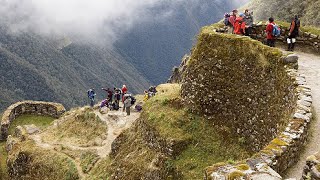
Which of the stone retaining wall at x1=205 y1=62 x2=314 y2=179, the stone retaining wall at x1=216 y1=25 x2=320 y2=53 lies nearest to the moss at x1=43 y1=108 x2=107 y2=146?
the stone retaining wall at x1=216 y1=25 x2=320 y2=53

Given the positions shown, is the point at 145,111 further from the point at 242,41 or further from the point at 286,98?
the point at 286,98

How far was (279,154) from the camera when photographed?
12.5m

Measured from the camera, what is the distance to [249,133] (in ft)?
66.8

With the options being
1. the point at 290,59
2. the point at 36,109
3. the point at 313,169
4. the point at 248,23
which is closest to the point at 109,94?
the point at 36,109

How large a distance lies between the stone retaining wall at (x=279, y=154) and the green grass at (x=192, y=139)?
5393mm

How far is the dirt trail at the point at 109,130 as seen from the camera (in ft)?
112

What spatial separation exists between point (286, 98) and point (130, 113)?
23.5 metres

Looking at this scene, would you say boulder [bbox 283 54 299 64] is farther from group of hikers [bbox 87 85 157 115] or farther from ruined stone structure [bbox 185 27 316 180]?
group of hikers [bbox 87 85 157 115]

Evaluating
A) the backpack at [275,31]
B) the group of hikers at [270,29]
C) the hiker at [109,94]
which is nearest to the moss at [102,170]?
the hiker at [109,94]

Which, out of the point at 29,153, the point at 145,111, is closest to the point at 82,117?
the point at 29,153

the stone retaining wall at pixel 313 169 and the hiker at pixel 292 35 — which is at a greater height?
the hiker at pixel 292 35

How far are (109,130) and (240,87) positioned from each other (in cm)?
1828

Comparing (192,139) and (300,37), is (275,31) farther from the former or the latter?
(192,139)

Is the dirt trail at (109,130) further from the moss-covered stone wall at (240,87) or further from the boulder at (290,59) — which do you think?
the boulder at (290,59)
